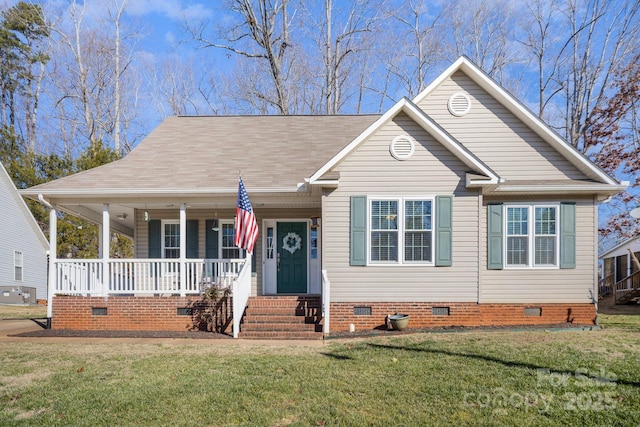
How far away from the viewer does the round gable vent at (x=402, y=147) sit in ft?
32.2

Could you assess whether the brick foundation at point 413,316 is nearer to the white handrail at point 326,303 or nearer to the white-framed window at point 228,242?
the white handrail at point 326,303

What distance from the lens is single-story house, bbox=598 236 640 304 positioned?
1903 cm

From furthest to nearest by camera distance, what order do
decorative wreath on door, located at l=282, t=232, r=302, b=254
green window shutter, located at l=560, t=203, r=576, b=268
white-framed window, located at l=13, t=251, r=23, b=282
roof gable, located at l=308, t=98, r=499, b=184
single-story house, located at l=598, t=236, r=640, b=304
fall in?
white-framed window, located at l=13, t=251, r=23, b=282, single-story house, located at l=598, t=236, r=640, b=304, decorative wreath on door, located at l=282, t=232, r=302, b=254, green window shutter, located at l=560, t=203, r=576, b=268, roof gable, located at l=308, t=98, r=499, b=184

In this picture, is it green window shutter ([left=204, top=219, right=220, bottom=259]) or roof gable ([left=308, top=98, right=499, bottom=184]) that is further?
green window shutter ([left=204, top=219, right=220, bottom=259])

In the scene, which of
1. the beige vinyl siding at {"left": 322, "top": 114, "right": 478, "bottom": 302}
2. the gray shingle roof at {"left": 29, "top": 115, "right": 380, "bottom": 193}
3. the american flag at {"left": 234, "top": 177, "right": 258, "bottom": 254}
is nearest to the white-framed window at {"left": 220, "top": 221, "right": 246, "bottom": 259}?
the gray shingle roof at {"left": 29, "top": 115, "right": 380, "bottom": 193}

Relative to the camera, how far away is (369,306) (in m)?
9.84

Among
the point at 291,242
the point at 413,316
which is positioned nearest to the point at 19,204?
the point at 291,242

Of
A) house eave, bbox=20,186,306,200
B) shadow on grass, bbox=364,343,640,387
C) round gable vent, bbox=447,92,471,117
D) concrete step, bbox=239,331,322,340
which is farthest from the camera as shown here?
round gable vent, bbox=447,92,471,117

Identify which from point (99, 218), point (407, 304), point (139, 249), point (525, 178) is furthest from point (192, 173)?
point (525, 178)

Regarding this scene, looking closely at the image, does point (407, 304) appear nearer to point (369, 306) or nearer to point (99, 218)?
point (369, 306)

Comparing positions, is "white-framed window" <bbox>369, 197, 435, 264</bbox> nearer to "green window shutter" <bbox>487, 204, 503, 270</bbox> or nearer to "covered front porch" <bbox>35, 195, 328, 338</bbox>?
"green window shutter" <bbox>487, 204, 503, 270</bbox>

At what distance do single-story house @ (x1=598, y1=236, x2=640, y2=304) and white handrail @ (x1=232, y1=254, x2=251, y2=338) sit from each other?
1586 cm

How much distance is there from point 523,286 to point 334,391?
6527 mm

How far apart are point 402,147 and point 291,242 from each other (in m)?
4.10
